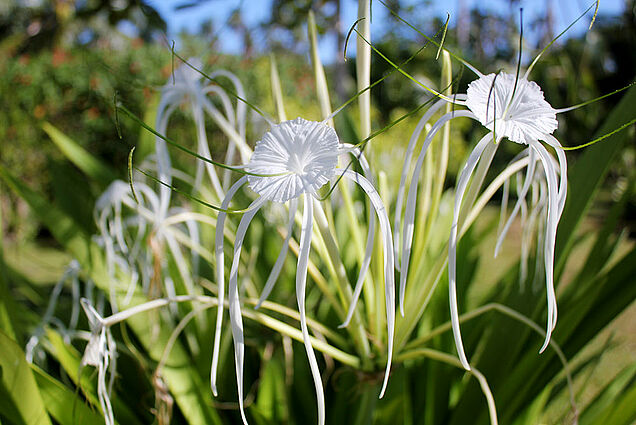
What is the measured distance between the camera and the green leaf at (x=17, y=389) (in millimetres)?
483

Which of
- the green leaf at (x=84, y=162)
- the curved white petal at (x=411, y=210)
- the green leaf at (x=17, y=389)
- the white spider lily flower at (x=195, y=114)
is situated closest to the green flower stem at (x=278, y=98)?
the white spider lily flower at (x=195, y=114)

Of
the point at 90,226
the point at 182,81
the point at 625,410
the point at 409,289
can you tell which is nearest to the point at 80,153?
the point at 90,226

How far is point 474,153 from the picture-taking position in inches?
14.3

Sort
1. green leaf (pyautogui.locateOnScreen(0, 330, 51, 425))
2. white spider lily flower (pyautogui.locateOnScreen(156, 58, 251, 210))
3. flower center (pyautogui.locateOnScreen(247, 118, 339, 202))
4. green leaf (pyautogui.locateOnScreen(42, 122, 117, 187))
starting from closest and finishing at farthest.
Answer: flower center (pyautogui.locateOnScreen(247, 118, 339, 202)) < green leaf (pyautogui.locateOnScreen(0, 330, 51, 425)) < white spider lily flower (pyautogui.locateOnScreen(156, 58, 251, 210)) < green leaf (pyautogui.locateOnScreen(42, 122, 117, 187))

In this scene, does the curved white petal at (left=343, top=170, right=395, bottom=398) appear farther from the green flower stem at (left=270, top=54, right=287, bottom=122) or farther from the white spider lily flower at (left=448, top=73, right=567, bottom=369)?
the green flower stem at (left=270, top=54, right=287, bottom=122)

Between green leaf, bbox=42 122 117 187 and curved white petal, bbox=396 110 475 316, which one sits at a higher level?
curved white petal, bbox=396 110 475 316

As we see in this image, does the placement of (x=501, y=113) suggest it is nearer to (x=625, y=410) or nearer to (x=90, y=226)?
(x=625, y=410)

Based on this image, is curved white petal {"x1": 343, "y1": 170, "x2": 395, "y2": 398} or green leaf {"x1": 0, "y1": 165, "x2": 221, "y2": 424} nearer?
curved white petal {"x1": 343, "y1": 170, "x2": 395, "y2": 398}

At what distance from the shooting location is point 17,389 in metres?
0.49

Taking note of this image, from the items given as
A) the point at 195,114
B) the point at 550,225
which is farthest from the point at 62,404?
the point at 550,225

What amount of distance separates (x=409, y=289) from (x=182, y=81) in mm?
388

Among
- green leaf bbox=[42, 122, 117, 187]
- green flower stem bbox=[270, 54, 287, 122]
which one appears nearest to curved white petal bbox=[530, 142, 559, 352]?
green flower stem bbox=[270, 54, 287, 122]

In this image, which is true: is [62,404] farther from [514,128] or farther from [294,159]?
[514,128]

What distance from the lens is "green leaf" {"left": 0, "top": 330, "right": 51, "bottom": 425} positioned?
0.48 metres
